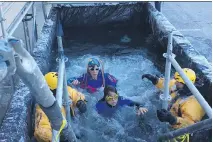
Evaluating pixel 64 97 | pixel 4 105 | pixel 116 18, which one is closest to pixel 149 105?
pixel 64 97

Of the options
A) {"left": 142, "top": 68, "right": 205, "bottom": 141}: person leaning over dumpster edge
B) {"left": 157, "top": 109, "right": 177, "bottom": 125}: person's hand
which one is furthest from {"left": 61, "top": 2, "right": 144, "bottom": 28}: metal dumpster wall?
{"left": 157, "top": 109, "right": 177, "bottom": 125}: person's hand

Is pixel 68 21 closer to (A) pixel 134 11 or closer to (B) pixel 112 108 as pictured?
(A) pixel 134 11

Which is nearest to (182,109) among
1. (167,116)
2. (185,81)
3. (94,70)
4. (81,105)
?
(167,116)

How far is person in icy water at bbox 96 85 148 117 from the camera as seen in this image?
13.0ft

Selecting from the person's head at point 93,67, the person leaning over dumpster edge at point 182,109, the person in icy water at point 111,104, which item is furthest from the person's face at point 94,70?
the person leaning over dumpster edge at point 182,109

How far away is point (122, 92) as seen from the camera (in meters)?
5.21

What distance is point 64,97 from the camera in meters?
3.18

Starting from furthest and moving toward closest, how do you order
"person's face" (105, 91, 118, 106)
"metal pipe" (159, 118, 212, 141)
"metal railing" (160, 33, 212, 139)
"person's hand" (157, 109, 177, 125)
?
"person's face" (105, 91, 118, 106), "person's hand" (157, 109, 177, 125), "metal railing" (160, 33, 212, 139), "metal pipe" (159, 118, 212, 141)

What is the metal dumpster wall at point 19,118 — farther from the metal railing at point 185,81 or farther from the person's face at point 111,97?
the metal railing at point 185,81

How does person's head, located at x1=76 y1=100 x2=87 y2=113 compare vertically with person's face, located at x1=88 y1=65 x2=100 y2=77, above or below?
below

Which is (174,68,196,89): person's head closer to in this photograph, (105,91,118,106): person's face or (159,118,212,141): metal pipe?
(105,91,118,106): person's face

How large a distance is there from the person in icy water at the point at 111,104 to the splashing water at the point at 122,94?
96 mm

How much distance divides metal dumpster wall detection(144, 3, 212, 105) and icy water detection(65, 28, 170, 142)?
0.49 meters

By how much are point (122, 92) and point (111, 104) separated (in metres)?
1.17
